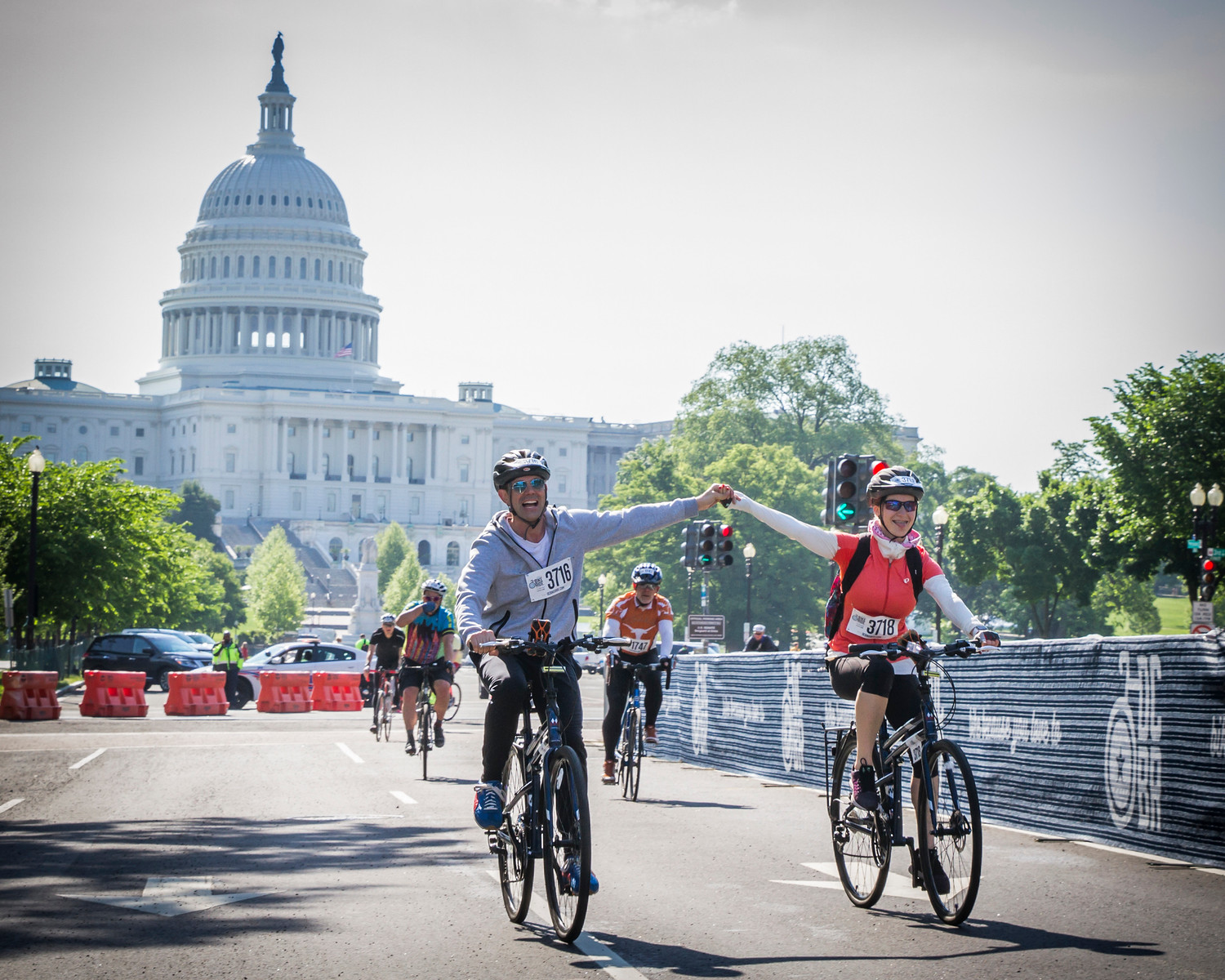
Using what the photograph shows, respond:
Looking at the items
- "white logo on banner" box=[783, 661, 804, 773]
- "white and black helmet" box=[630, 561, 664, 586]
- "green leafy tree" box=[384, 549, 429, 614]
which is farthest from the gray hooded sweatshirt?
"green leafy tree" box=[384, 549, 429, 614]

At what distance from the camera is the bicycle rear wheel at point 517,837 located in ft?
26.3

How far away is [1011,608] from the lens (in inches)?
4092

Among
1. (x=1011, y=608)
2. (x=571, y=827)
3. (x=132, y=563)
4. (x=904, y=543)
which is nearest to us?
(x=571, y=827)

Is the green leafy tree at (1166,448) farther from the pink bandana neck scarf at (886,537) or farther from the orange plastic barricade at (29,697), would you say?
the pink bandana neck scarf at (886,537)

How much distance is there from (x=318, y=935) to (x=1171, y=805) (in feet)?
16.8

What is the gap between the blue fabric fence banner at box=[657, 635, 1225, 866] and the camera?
10203 millimetres

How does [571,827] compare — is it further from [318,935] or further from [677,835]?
[677,835]

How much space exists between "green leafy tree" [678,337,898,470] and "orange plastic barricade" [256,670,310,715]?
57.4m

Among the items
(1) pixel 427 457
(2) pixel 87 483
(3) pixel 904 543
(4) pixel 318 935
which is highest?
(1) pixel 427 457

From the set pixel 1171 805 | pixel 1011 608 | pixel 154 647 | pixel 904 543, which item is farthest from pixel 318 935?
pixel 1011 608

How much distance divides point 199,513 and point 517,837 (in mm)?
154195

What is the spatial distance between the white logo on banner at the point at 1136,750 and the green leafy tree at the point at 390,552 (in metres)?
124

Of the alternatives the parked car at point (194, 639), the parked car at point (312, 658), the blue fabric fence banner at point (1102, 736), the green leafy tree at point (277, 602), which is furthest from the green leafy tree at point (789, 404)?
the blue fabric fence banner at point (1102, 736)

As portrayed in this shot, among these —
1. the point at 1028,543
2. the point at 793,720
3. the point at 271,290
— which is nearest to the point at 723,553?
the point at 793,720
